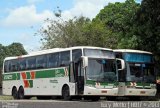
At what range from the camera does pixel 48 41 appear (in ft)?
161

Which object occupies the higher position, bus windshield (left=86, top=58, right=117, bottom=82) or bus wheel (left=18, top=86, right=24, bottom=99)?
bus windshield (left=86, top=58, right=117, bottom=82)

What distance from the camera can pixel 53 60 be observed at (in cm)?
2859

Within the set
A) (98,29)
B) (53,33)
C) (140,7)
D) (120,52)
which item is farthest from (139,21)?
(53,33)

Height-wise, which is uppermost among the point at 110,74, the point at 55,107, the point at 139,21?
the point at 139,21

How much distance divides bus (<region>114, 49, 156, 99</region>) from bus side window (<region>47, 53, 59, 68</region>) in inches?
141

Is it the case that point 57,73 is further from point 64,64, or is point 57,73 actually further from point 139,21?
point 139,21

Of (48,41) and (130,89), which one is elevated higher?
(48,41)

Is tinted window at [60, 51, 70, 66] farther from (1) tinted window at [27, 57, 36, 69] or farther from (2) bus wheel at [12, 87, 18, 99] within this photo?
(2) bus wheel at [12, 87, 18, 99]

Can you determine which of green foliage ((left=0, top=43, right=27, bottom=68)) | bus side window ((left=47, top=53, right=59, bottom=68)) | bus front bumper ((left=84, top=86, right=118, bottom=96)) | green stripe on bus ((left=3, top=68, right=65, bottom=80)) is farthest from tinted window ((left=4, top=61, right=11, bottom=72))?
green foliage ((left=0, top=43, right=27, bottom=68))

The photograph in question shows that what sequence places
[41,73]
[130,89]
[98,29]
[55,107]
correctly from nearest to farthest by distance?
[55,107]
[130,89]
[41,73]
[98,29]

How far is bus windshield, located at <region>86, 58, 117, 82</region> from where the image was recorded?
997 inches

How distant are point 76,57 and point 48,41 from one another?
2295 centimetres

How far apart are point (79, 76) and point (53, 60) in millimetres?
3337

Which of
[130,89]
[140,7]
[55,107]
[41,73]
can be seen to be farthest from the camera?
[140,7]
